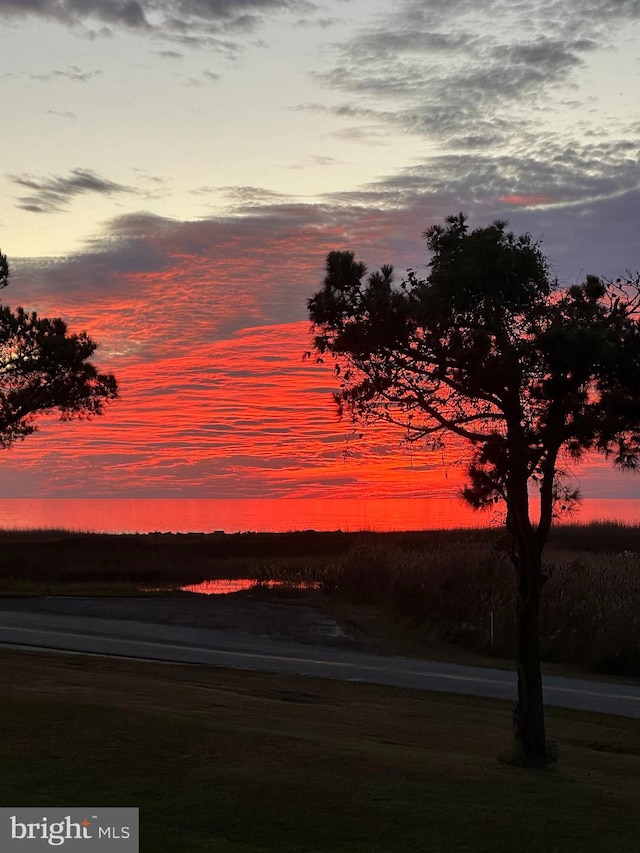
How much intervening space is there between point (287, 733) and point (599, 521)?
236 feet

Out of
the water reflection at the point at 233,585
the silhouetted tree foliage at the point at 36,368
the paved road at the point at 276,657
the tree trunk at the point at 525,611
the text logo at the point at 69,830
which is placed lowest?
the paved road at the point at 276,657

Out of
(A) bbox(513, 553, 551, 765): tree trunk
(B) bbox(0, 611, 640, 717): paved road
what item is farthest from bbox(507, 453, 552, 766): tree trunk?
(B) bbox(0, 611, 640, 717): paved road

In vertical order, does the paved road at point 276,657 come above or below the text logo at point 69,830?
below

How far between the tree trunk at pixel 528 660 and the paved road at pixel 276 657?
6.66 m

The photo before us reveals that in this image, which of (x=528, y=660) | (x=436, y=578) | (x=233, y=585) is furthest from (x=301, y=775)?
(x=233, y=585)

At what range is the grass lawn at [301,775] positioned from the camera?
9.02 metres

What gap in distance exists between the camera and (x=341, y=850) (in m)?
8.54

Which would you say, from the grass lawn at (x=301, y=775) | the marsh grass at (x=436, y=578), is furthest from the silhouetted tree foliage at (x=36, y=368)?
the grass lawn at (x=301, y=775)

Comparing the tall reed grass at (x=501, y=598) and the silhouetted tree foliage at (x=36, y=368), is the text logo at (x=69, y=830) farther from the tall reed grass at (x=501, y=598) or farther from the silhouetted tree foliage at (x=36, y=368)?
the silhouetted tree foliage at (x=36, y=368)

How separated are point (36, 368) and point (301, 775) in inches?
1297

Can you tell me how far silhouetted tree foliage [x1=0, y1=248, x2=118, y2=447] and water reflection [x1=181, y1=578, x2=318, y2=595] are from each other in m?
11.1

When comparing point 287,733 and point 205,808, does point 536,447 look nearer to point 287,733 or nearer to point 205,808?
point 287,733

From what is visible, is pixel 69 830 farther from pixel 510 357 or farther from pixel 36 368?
pixel 36 368

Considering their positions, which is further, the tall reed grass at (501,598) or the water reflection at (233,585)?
the water reflection at (233,585)
